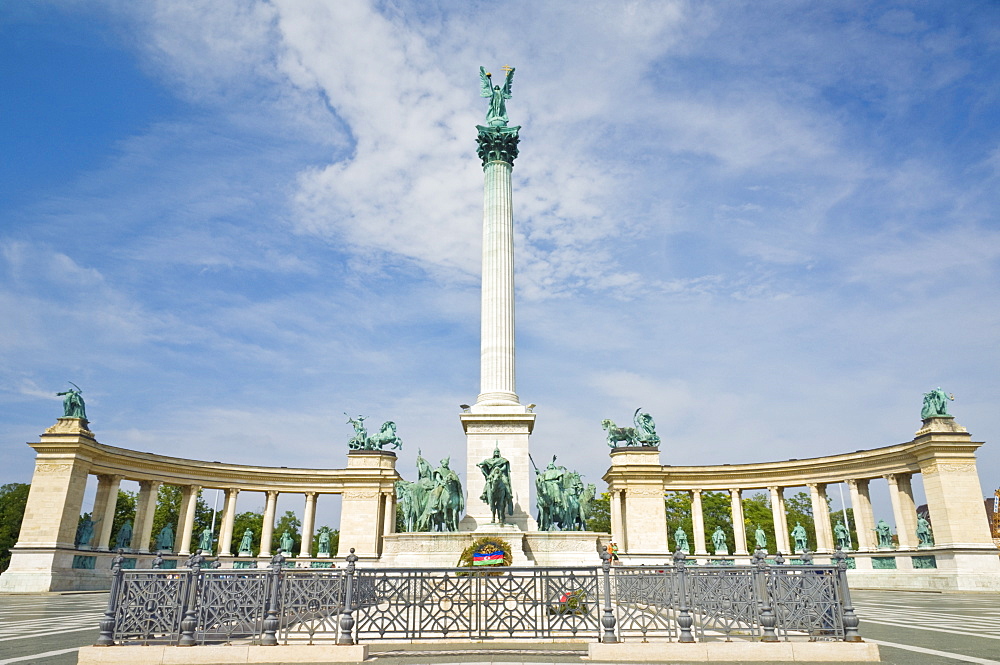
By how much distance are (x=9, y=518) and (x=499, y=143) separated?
5758 cm

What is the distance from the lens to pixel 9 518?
182 feet

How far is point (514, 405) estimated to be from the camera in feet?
91.3

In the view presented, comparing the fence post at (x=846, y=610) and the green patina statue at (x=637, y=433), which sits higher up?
the green patina statue at (x=637, y=433)

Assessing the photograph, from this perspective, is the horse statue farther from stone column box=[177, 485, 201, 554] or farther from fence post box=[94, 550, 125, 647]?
fence post box=[94, 550, 125, 647]

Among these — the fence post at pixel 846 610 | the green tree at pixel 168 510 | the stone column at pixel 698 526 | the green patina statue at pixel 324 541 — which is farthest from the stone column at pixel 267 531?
the fence post at pixel 846 610

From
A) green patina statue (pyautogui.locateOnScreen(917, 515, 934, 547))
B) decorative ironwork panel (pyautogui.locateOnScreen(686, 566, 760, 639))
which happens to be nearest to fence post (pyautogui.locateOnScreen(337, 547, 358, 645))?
decorative ironwork panel (pyautogui.locateOnScreen(686, 566, 760, 639))

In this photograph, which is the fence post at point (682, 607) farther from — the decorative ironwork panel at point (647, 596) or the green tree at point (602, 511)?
the green tree at point (602, 511)

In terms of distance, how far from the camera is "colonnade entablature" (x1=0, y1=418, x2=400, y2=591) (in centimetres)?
3700

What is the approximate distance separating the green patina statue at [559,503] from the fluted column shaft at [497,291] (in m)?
3.94

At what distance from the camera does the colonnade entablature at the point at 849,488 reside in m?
38.4

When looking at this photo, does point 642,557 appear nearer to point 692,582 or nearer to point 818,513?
point 818,513

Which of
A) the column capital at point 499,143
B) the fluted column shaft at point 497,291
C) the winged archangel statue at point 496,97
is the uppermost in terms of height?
the winged archangel statue at point 496,97

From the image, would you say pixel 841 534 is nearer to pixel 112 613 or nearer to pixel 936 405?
pixel 936 405

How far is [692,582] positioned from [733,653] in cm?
215
